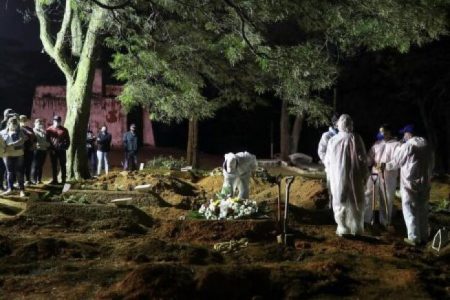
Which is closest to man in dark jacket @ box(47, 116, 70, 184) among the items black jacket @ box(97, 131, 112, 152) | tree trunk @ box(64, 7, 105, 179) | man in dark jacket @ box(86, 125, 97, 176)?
tree trunk @ box(64, 7, 105, 179)

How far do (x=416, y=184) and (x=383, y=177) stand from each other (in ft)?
4.25

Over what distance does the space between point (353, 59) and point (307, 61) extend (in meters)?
12.9

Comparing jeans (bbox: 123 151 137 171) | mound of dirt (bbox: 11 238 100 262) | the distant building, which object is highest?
the distant building

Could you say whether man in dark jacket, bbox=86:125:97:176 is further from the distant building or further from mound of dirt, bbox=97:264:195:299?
mound of dirt, bbox=97:264:195:299

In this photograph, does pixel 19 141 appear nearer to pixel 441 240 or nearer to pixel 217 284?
pixel 217 284

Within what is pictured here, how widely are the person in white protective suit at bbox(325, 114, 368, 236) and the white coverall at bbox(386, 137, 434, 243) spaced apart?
2.27 ft

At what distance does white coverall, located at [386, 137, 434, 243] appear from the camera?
31.0 feet

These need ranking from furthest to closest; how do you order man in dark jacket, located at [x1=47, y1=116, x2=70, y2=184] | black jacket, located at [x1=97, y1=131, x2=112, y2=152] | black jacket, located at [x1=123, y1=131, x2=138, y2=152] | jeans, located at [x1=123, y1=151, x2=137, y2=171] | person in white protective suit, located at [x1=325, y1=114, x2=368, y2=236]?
1. jeans, located at [x1=123, y1=151, x2=137, y2=171]
2. black jacket, located at [x1=123, y1=131, x2=138, y2=152]
3. black jacket, located at [x1=97, y1=131, x2=112, y2=152]
4. man in dark jacket, located at [x1=47, y1=116, x2=70, y2=184]
5. person in white protective suit, located at [x1=325, y1=114, x2=368, y2=236]

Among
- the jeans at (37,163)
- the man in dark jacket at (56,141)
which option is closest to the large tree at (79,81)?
the man in dark jacket at (56,141)

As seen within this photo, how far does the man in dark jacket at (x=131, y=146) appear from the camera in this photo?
59.5 ft

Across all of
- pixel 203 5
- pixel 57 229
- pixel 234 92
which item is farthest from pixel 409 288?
pixel 234 92

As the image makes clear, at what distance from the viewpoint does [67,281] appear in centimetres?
679

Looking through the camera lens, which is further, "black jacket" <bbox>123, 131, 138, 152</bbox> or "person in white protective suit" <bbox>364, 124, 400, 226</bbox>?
"black jacket" <bbox>123, 131, 138, 152</bbox>

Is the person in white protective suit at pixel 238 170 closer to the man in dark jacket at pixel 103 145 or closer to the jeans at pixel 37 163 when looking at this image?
the jeans at pixel 37 163
